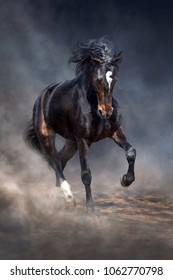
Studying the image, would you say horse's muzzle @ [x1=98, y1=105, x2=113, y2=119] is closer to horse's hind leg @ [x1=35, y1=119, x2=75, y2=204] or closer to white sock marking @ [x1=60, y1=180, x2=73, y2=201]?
white sock marking @ [x1=60, y1=180, x2=73, y2=201]

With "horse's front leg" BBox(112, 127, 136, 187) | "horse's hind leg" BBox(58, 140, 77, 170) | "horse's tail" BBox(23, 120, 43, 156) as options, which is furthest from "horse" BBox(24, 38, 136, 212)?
"horse's tail" BBox(23, 120, 43, 156)

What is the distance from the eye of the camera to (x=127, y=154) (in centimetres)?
701

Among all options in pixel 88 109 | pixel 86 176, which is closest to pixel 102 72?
pixel 88 109

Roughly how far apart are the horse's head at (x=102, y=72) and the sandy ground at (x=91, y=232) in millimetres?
1589

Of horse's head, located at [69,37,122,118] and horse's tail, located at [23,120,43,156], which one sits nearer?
horse's head, located at [69,37,122,118]

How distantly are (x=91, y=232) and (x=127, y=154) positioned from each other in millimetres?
1360

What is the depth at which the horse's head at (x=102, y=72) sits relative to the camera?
6512 millimetres

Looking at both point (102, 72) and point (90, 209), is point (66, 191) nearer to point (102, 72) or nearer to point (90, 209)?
point (90, 209)

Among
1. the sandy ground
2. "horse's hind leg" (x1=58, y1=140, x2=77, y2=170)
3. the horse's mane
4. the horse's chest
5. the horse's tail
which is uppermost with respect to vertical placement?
the horse's mane

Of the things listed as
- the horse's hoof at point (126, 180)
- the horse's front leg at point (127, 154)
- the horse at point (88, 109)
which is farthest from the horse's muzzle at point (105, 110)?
the horse's hoof at point (126, 180)

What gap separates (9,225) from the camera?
676cm

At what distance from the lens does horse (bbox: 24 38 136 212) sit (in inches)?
259

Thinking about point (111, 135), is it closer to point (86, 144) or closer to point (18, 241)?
point (86, 144)
